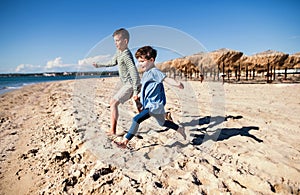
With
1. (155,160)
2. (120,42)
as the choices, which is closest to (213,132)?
(155,160)

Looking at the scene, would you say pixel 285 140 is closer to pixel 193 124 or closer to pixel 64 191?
pixel 193 124

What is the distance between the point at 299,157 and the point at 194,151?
1312 millimetres

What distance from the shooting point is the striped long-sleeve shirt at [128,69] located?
10.3 feet

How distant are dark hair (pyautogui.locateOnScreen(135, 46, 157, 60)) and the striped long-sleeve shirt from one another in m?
0.39

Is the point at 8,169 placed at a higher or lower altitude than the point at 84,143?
lower

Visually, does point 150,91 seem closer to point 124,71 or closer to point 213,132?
point 124,71

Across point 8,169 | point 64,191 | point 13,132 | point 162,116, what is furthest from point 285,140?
point 13,132

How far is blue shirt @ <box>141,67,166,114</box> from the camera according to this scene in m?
2.65

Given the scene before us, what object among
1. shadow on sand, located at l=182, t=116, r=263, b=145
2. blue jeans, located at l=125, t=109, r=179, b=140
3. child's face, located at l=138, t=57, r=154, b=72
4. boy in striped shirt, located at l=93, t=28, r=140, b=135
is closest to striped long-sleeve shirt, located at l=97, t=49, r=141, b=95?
boy in striped shirt, located at l=93, t=28, r=140, b=135

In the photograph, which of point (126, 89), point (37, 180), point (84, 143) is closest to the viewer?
point (37, 180)

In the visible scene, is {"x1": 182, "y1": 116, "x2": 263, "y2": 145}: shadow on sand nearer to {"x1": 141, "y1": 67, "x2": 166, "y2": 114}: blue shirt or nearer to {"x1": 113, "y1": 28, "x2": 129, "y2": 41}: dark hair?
{"x1": 141, "y1": 67, "x2": 166, "y2": 114}: blue shirt

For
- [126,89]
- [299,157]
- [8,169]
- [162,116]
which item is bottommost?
[8,169]

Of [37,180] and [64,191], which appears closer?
[64,191]

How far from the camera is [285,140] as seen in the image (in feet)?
10.4
